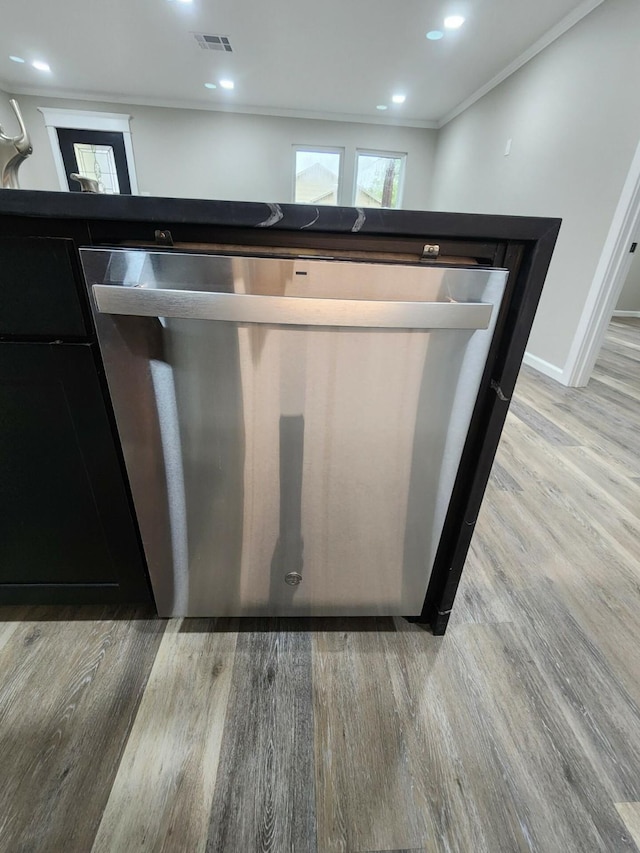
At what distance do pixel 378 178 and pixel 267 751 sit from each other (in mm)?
6837

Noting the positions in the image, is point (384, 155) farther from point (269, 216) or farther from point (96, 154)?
point (269, 216)

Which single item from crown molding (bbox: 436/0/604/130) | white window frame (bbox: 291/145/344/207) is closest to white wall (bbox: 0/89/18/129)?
white window frame (bbox: 291/145/344/207)

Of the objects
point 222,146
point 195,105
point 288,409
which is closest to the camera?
point 288,409

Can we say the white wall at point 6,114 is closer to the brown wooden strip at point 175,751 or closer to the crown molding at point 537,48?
the crown molding at point 537,48

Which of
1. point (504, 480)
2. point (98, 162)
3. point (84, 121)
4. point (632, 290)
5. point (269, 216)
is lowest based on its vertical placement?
point (504, 480)

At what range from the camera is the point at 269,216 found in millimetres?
561

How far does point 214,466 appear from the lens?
0.72 meters

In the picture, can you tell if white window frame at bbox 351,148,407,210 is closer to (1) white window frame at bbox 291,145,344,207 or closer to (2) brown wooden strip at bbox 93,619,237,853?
(1) white window frame at bbox 291,145,344,207

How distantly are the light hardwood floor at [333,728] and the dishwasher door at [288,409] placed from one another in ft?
0.59

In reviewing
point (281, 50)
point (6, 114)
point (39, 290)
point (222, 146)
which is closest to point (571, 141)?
point (281, 50)

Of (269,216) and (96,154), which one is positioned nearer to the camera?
(269,216)

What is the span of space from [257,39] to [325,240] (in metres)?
4.09

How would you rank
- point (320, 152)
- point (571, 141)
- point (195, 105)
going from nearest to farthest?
point (571, 141) < point (195, 105) < point (320, 152)

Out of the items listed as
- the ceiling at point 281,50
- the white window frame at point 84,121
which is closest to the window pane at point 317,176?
the ceiling at point 281,50
